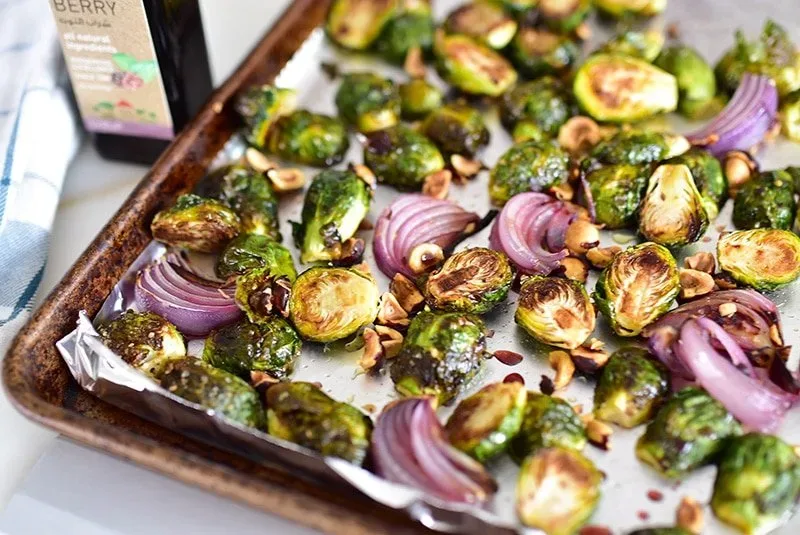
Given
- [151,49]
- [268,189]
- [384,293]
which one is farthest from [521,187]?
[151,49]

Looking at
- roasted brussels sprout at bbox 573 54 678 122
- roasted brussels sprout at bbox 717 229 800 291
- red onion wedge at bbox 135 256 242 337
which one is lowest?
red onion wedge at bbox 135 256 242 337

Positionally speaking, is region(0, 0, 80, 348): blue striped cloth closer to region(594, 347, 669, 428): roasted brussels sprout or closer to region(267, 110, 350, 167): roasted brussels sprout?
region(267, 110, 350, 167): roasted brussels sprout

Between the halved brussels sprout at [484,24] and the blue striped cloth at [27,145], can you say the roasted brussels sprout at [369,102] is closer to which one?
the halved brussels sprout at [484,24]

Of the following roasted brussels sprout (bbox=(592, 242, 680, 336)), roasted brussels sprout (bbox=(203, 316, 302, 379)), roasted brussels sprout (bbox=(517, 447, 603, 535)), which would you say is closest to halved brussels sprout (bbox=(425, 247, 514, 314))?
roasted brussels sprout (bbox=(592, 242, 680, 336))

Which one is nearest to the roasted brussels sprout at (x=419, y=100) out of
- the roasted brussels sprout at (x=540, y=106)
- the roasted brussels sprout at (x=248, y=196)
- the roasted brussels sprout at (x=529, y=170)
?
the roasted brussels sprout at (x=540, y=106)

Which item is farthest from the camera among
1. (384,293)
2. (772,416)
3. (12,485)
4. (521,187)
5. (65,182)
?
(65,182)

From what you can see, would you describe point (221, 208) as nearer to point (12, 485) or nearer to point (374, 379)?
point (374, 379)
